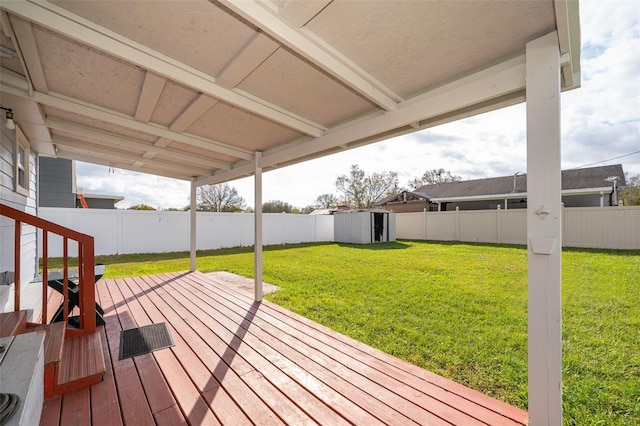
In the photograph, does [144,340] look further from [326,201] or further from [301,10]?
[326,201]

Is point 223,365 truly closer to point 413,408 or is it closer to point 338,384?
point 338,384

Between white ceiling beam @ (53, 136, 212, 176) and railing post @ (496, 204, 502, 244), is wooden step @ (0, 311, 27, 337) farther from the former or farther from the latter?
railing post @ (496, 204, 502, 244)

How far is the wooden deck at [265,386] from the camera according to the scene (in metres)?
1.68

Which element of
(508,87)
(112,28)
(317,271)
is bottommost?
(317,271)

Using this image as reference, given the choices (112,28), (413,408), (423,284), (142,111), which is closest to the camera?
(112,28)

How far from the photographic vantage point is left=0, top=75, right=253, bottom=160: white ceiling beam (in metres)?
2.48

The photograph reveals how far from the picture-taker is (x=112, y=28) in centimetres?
164

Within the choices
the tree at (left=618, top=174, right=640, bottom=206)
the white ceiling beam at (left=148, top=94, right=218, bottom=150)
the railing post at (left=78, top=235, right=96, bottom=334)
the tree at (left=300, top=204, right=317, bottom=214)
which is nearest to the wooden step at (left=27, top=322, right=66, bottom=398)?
the railing post at (left=78, top=235, right=96, bottom=334)

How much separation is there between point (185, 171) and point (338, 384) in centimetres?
508

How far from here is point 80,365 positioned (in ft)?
6.79

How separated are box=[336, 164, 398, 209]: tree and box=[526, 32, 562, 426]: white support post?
2003 centimetres

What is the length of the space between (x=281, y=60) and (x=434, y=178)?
2655 cm

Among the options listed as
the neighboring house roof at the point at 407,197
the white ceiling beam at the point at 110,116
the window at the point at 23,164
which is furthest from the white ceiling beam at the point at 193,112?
the neighboring house roof at the point at 407,197

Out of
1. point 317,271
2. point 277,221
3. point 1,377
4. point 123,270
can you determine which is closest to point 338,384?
point 1,377
